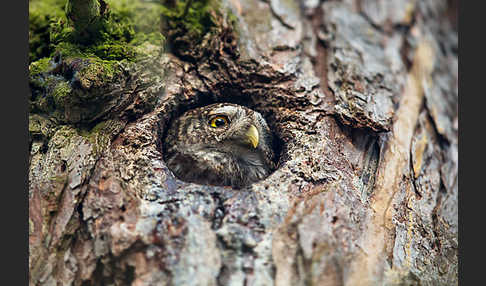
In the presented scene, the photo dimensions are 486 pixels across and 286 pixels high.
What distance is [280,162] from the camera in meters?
3.85

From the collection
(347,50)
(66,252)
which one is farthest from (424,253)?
(66,252)

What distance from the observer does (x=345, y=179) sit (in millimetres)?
3430

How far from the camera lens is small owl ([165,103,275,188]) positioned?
4.13 m

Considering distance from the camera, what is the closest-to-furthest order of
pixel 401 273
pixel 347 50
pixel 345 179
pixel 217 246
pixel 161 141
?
1. pixel 217 246
2. pixel 401 273
3. pixel 345 179
4. pixel 161 141
5. pixel 347 50

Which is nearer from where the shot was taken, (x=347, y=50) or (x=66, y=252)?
(x=66, y=252)

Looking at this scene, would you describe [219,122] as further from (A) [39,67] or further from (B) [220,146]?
(A) [39,67]

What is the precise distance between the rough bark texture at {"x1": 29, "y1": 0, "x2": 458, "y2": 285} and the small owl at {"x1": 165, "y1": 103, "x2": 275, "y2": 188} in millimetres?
143

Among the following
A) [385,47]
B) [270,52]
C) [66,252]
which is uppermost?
[385,47]

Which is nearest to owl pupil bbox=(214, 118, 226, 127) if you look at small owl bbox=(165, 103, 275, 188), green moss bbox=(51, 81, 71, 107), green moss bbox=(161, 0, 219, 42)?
small owl bbox=(165, 103, 275, 188)

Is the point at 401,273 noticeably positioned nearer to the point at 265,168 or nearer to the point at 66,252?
the point at 265,168

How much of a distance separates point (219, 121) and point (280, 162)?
2.45 feet

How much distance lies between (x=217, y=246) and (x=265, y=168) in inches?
54.5

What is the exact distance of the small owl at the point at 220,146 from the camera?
13.5ft

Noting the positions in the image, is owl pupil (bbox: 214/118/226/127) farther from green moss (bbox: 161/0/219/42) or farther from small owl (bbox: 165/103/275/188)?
green moss (bbox: 161/0/219/42)
